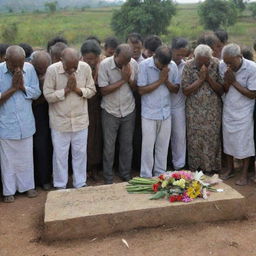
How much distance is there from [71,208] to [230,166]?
2.53m

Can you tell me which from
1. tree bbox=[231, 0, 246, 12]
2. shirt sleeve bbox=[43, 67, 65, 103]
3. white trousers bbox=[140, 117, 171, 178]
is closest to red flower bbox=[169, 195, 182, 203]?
white trousers bbox=[140, 117, 171, 178]

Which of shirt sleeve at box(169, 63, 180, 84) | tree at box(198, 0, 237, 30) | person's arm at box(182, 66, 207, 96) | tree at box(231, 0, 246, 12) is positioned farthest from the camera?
tree at box(231, 0, 246, 12)

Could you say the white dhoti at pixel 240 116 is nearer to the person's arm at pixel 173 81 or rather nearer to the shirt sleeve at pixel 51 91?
the person's arm at pixel 173 81

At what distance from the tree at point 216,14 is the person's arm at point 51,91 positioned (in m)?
24.8

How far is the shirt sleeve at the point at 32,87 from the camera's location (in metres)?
4.70

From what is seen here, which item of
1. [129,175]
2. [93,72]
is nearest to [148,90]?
[93,72]

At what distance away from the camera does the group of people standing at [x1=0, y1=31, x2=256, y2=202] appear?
4727 mm

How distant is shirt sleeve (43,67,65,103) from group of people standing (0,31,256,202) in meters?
0.01

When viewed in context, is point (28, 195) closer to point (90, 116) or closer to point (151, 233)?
point (90, 116)

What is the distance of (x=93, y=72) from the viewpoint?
5191mm

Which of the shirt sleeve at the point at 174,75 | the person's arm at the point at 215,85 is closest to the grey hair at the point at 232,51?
the person's arm at the point at 215,85

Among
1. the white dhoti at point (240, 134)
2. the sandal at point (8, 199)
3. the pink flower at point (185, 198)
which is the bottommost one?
the sandal at point (8, 199)

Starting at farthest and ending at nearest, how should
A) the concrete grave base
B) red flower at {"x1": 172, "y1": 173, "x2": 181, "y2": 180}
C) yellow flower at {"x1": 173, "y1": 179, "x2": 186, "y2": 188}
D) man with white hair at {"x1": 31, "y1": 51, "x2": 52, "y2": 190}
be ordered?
man with white hair at {"x1": 31, "y1": 51, "x2": 52, "y2": 190} → red flower at {"x1": 172, "y1": 173, "x2": 181, "y2": 180} → yellow flower at {"x1": 173, "y1": 179, "x2": 186, "y2": 188} → the concrete grave base

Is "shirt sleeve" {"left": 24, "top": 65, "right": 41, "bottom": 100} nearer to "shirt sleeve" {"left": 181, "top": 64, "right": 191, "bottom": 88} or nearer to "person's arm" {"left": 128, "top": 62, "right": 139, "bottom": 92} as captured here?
"person's arm" {"left": 128, "top": 62, "right": 139, "bottom": 92}
